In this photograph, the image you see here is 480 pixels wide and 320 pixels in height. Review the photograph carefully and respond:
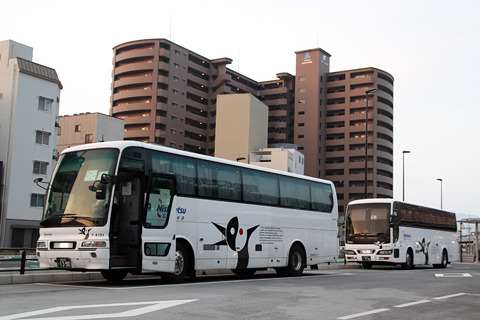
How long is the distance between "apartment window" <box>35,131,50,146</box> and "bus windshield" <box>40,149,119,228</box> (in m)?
42.4

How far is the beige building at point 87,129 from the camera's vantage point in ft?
258

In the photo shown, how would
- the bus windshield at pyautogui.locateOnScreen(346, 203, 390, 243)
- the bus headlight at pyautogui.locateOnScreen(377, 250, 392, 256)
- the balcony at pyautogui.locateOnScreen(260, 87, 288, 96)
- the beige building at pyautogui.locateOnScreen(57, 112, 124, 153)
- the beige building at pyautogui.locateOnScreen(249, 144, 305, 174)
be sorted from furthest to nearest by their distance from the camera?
1. the balcony at pyautogui.locateOnScreen(260, 87, 288, 96)
2. the beige building at pyautogui.locateOnScreen(249, 144, 305, 174)
3. the beige building at pyautogui.locateOnScreen(57, 112, 124, 153)
4. the bus windshield at pyautogui.locateOnScreen(346, 203, 390, 243)
5. the bus headlight at pyautogui.locateOnScreen(377, 250, 392, 256)

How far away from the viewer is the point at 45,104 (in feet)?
175

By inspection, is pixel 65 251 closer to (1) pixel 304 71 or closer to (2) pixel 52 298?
(2) pixel 52 298

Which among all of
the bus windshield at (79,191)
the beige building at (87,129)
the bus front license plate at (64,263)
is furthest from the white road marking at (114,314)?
the beige building at (87,129)

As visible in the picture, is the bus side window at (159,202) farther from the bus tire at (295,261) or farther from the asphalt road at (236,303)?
the bus tire at (295,261)

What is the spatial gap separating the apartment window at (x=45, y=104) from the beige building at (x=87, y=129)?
24144 millimetres

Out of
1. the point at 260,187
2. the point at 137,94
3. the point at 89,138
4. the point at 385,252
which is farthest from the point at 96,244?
the point at 137,94

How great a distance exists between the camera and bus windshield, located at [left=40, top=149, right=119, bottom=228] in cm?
1193

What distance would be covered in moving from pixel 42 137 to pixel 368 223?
125 feet

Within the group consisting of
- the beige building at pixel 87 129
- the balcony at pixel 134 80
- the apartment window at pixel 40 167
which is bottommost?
the apartment window at pixel 40 167

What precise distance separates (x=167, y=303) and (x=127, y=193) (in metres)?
4.44

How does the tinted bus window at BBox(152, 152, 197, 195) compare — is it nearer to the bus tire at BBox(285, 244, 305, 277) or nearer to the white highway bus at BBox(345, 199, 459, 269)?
the bus tire at BBox(285, 244, 305, 277)

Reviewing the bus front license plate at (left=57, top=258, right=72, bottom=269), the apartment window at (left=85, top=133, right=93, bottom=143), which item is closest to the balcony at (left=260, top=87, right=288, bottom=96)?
the apartment window at (left=85, top=133, right=93, bottom=143)
